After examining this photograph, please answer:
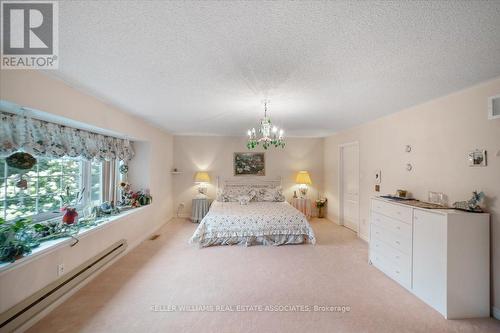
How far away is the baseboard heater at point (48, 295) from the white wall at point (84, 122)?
0.06 metres

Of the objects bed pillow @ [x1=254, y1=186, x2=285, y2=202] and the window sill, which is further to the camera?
bed pillow @ [x1=254, y1=186, x2=285, y2=202]

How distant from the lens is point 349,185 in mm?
4723

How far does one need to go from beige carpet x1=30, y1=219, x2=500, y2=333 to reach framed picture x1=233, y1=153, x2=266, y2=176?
260 centimetres

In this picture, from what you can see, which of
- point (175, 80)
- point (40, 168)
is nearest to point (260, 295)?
point (175, 80)

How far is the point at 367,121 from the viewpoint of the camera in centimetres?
383

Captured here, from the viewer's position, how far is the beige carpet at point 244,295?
1815mm

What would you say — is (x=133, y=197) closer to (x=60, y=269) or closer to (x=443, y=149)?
(x=60, y=269)

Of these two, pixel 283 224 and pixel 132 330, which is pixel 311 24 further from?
pixel 283 224

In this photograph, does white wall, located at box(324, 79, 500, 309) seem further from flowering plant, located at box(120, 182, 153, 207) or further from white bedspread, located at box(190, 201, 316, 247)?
flowering plant, located at box(120, 182, 153, 207)

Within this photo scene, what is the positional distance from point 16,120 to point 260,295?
10.0ft

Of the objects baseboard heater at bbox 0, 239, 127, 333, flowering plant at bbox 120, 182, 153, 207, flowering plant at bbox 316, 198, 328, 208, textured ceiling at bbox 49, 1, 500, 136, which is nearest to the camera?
textured ceiling at bbox 49, 1, 500, 136

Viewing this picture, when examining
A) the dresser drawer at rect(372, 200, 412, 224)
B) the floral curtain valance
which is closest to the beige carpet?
the dresser drawer at rect(372, 200, 412, 224)

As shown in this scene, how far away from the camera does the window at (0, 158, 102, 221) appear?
6.72 ft

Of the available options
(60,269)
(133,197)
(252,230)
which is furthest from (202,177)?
(60,269)
